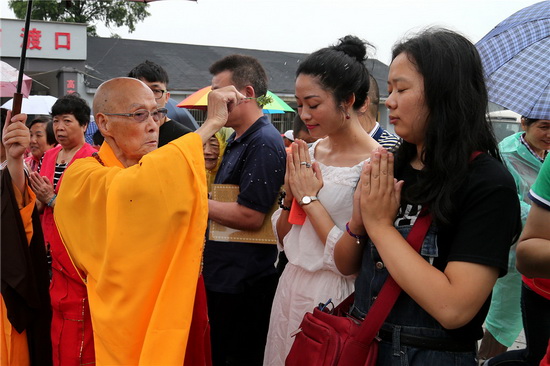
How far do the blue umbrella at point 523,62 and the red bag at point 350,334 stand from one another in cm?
90

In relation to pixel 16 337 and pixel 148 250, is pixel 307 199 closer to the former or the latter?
pixel 148 250

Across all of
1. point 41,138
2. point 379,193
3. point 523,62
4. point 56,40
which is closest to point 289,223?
point 379,193

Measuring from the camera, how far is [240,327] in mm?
3109

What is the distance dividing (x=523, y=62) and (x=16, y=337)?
3.00 m

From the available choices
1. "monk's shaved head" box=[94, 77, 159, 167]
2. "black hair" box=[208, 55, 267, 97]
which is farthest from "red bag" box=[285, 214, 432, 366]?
"black hair" box=[208, 55, 267, 97]

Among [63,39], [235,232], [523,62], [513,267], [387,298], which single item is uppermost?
[523,62]

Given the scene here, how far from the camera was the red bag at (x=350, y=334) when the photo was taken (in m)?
1.63

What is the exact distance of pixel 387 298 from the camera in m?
1.63

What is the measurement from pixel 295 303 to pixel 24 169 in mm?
1918

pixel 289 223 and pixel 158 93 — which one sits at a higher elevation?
pixel 158 93

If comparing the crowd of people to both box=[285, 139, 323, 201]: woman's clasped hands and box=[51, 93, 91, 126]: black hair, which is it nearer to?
box=[285, 139, 323, 201]: woman's clasped hands

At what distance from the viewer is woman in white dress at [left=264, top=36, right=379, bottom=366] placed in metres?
2.30

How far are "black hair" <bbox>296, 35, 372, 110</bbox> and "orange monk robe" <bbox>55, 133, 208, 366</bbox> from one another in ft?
2.13

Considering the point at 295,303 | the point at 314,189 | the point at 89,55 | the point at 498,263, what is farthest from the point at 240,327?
the point at 89,55
